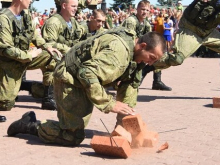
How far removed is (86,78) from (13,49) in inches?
99.6

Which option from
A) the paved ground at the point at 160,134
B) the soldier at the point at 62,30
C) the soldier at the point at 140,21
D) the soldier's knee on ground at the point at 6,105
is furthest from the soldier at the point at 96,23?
the soldier's knee on ground at the point at 6,105

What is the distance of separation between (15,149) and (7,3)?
4476 millimetres

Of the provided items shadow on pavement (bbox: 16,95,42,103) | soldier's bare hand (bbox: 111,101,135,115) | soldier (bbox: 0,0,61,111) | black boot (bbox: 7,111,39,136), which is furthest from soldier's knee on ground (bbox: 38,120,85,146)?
shadow on pavement (bbox: 16,95,42,103)

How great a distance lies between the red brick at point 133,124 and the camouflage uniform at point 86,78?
42 centimetres

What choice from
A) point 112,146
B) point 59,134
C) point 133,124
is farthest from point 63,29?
point 112,146

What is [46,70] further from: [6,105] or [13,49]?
[13,49]

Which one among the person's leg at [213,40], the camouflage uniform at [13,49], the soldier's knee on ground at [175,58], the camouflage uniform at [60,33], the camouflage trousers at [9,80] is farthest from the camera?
the person's leg at [213,40]

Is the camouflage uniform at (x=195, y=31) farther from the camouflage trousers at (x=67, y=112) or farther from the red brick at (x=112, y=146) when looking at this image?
the red brick at (x=112, y=146)

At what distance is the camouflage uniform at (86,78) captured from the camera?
4.98 metres

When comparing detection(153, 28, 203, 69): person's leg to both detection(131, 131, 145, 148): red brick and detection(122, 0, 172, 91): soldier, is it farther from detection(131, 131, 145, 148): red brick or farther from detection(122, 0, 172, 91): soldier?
detection(131, 131, 145, 148): red brick

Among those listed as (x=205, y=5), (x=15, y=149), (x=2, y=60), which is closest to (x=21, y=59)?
(x=2, y=60)

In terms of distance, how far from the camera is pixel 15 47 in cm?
739

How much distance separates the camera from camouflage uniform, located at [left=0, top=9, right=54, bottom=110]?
7234 mm

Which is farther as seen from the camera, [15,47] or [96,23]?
[96,23]
